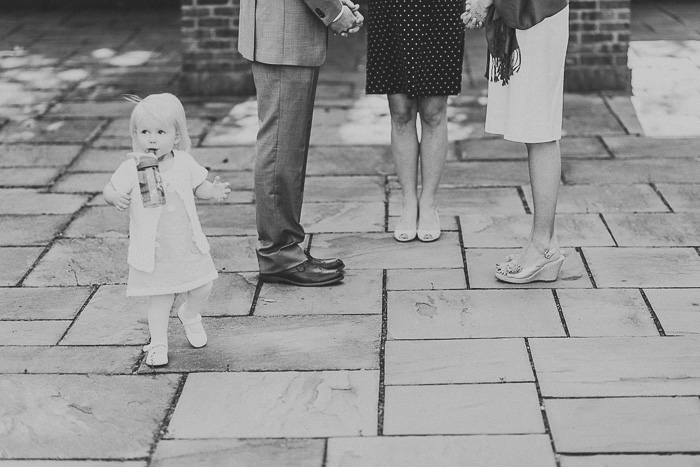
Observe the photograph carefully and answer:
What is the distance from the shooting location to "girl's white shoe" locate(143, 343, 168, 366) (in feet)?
10.7

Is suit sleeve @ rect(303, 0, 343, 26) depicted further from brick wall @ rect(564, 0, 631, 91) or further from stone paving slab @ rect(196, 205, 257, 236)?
brick wall @ rect(564, 0, 631, 91)

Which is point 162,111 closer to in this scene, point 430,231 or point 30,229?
point 430,231

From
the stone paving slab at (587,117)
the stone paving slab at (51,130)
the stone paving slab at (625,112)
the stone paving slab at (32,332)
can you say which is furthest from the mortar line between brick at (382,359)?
the stone paving slab at (51,130)

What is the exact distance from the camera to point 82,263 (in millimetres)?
4211

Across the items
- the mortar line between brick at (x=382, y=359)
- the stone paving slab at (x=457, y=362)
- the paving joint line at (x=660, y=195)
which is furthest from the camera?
the paving joint line at (x=660, y=195)

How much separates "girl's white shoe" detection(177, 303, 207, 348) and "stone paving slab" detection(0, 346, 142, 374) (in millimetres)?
174

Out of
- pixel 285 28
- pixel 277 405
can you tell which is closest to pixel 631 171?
pixel 285 28

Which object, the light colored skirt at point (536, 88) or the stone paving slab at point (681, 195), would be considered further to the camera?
the stone paving slab at point (681, 195)

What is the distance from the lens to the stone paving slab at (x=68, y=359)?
329cm

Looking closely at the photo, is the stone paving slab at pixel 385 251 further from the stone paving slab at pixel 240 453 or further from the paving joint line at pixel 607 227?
the stone paving slab at pixel 240 453

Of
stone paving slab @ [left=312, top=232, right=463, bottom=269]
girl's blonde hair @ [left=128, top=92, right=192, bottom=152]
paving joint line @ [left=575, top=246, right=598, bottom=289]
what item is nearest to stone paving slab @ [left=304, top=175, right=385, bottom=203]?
stone paving slab @ [left=312, top=232, right=463, bottom=269]

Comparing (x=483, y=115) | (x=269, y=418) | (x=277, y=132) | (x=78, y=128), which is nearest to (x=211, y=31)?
(x=78, y=128)

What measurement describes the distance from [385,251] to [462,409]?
54.4 inches

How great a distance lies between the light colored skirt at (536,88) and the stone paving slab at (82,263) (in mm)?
1611
